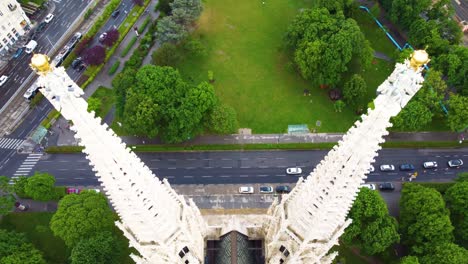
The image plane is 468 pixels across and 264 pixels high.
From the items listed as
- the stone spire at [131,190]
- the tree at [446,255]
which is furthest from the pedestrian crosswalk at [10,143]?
the tree at [446,255]

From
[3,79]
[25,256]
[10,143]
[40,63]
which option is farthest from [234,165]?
[40,63]

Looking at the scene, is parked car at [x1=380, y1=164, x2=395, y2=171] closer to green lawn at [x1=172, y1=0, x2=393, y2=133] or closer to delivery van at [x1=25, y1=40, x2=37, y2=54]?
green lawn at [x1=172, y1=0, x2=393, y2=133]

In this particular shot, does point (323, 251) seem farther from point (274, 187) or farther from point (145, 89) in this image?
point (145, 89)

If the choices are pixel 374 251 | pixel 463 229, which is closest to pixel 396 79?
pixel 374 251

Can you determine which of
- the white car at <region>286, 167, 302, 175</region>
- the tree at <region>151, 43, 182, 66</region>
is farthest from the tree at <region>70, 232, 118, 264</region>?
the tree at <region>151, 43, 182, 66</region>

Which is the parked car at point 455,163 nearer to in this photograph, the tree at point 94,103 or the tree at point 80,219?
the tree at point 80,219

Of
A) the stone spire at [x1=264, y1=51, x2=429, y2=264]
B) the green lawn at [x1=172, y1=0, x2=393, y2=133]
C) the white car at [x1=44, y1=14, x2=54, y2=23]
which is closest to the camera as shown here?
the stone spire at [x1=264, y1=51, x2=429, y2=264]

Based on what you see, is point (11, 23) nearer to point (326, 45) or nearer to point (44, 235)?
point (44, 235)
